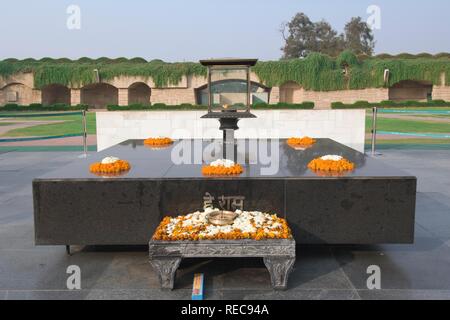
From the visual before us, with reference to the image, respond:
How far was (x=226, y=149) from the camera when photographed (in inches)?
254

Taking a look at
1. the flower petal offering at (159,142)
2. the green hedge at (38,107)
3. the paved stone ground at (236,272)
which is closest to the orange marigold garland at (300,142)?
the flower petal offering at (159,142)

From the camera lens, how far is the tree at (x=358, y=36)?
59.5 metres

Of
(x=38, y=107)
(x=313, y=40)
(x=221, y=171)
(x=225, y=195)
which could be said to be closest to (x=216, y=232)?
(x=225, y=195)

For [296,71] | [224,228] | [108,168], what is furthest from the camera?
[296,71]

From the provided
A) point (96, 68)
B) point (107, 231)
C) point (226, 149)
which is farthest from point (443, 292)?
point (96, 68)

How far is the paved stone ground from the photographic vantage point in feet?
10.7

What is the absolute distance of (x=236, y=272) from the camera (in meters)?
3.69

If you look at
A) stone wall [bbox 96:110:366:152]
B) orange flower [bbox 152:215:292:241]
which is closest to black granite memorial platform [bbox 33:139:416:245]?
orange flower [bbox 152:215:292:241]

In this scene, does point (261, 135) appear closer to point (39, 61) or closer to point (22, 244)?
point (22, 244)

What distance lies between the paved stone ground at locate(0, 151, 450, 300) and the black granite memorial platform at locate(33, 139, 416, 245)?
0.22 meters

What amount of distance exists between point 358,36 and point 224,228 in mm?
62298

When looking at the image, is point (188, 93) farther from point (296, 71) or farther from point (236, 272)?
point (236, 272)

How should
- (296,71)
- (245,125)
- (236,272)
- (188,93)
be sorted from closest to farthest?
(236,272) < (245,125) < (296,71) < (188,93)

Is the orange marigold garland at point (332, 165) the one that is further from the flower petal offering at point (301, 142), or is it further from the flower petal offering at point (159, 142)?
the flower petal offering at point (159, 142)
